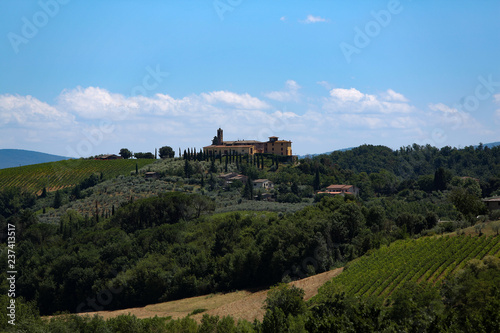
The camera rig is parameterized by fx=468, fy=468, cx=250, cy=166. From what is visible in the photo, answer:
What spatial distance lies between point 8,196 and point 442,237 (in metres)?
83.4

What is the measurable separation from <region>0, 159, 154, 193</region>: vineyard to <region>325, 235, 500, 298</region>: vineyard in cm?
7892

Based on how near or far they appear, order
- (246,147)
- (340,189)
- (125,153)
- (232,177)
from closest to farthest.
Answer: (340,189)
(232,177)
(246,147)
(125,153)

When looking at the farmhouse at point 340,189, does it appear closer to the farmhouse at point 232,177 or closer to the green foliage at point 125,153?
the farmhouse at point 232,177

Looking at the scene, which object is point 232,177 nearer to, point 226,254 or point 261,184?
point 261,184

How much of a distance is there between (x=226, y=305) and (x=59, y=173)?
8146cm

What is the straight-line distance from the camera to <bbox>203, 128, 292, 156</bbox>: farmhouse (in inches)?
4498

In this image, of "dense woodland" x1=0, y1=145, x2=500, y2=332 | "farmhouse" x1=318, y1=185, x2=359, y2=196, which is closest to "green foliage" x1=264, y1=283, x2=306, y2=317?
"dense woodland" x1=0, y1=145, x2=500, y2=332

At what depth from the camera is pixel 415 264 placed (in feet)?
105

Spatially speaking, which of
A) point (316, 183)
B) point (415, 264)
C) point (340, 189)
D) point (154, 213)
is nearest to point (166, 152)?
point (316, 183)

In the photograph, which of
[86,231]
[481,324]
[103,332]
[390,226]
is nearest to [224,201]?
[86,231]

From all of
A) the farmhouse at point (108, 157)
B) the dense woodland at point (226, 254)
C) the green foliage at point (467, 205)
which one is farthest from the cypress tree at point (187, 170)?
the green foliage at point (467, 205)

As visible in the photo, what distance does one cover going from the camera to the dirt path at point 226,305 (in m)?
37.0

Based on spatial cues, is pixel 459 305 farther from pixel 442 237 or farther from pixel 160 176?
pixel 160 176

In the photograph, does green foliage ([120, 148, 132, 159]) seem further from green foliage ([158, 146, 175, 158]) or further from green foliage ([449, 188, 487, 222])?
green foliage ([449, 188, 487, 222])
